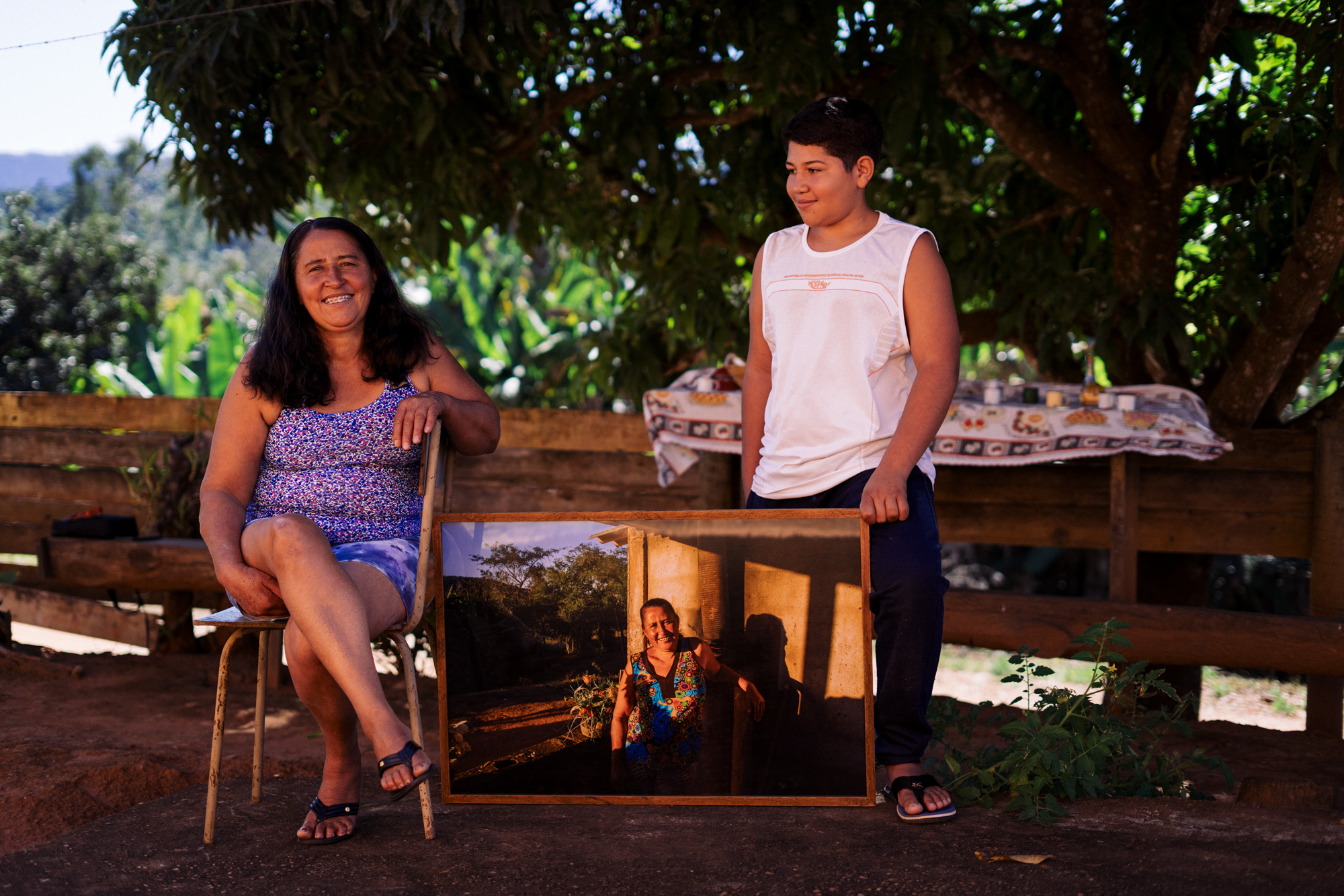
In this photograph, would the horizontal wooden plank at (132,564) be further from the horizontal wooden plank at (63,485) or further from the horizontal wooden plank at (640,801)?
the horizontal wooden plank at (640,801)

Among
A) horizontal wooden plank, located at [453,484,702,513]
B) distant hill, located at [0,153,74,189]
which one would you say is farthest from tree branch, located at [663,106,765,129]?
distant hill, located at [0,153,74,189]

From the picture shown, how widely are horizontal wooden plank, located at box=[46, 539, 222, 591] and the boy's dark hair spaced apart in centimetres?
381

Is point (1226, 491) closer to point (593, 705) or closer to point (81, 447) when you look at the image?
point (593, 705)

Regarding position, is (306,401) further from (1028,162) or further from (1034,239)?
(1034,239)

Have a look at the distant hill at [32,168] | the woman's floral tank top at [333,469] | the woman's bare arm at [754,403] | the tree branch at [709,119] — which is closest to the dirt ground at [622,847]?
the woman's floral tank top at [333,469]

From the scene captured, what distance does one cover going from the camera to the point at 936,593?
250cm

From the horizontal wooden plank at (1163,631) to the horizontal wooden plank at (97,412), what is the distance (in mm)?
4589

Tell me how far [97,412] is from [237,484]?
4.97 meters

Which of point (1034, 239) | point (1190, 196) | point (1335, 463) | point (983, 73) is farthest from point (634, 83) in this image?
point (1335, 463)

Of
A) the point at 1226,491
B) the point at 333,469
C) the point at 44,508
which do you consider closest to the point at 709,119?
the point at 1226,491

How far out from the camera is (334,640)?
234 cm

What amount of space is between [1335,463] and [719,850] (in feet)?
11.5

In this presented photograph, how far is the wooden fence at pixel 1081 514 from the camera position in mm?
4480

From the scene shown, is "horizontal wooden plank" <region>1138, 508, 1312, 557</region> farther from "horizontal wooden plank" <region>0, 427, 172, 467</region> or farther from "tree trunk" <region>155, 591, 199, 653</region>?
"horizontal wooden plank" <region>0, 427, 172, 467</region>
